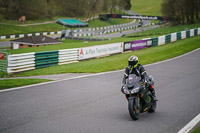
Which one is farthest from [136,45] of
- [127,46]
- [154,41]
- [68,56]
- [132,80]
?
[132,80]

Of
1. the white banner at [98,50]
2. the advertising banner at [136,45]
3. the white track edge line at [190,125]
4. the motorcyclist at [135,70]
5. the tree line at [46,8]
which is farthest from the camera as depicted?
the tree line at [46,8]

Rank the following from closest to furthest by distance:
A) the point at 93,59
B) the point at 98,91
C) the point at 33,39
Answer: the point at 98,91, the point at 93,59, the point at 33,39

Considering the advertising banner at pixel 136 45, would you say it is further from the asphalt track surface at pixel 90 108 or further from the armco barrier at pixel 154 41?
the asphalt track surface at pixel 90 108

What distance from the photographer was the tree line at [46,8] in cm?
7631

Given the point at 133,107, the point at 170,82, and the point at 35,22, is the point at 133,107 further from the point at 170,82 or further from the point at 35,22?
the point at 35,22

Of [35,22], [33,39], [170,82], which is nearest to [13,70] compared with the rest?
[170,82]

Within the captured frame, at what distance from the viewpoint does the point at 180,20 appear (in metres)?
78.1

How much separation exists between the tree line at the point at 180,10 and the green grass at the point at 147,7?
5947 centimetres

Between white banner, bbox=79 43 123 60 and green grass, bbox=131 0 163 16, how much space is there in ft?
364

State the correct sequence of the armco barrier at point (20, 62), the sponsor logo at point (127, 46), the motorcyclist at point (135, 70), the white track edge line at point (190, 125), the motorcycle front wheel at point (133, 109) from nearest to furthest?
the white track edge line at point (190, 125) < the motorcycle front wheel at point (133, 109) < the motorcyclist at point (135, 70) < the armco barrier at point (20, 62) < the sponsor logo at point (127, 46)

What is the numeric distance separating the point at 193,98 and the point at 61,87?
227 inches

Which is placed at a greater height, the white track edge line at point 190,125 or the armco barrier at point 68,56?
the armco barrier at point 68,56

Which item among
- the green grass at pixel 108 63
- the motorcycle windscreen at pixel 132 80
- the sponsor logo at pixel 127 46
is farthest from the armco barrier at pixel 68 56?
the motorcycle windscreen at pixel 132 80

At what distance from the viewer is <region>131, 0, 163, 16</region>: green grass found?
14250cm
